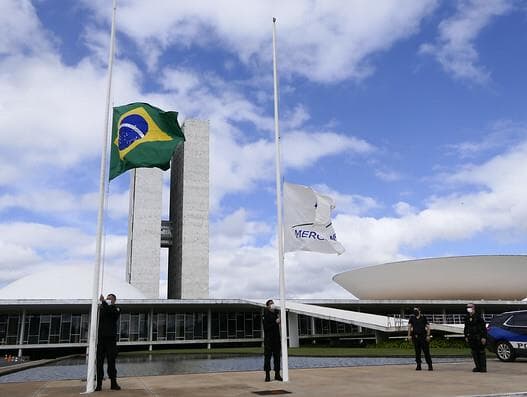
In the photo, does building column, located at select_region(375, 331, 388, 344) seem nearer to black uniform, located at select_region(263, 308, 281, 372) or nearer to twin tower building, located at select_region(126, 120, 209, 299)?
black uniform, located at select_region(263, 308, 281, 372)

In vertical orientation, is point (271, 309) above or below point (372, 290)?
below

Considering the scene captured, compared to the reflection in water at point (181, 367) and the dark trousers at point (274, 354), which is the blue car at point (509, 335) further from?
the dark trousers at point (274, 354)

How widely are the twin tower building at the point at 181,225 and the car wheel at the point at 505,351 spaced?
179 feet

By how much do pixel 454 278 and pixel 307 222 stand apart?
45814 millimetres

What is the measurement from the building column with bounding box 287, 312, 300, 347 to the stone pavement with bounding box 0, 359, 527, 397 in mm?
25340

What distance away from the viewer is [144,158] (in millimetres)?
11289

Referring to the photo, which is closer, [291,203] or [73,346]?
[291,203]

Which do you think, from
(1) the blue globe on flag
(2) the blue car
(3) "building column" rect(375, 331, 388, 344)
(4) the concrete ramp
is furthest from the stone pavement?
(3) "building column" rect(375, 331, 388, 344)

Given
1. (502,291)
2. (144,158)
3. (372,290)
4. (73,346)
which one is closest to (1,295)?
(73,346)

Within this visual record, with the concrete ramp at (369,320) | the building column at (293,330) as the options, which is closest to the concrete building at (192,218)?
the building column at (293,330)

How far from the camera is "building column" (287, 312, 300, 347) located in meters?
36.6

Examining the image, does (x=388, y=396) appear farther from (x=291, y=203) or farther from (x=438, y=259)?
(x=438, y=259)

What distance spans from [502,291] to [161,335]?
36360 millimetres

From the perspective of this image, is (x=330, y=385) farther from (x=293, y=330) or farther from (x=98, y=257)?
(x=293, y=330)
